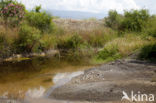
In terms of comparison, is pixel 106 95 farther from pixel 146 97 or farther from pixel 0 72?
pixel 0 72

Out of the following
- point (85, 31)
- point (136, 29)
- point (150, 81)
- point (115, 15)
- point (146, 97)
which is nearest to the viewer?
point (146, 97)

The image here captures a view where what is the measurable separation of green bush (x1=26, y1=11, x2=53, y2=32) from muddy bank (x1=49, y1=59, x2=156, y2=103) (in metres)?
7.10

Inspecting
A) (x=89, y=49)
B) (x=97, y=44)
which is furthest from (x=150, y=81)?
(x=97, y=44)

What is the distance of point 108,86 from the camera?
4.31 metres

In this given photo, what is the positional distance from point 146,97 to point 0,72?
5266 mm

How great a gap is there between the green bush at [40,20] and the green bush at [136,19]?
5.58m

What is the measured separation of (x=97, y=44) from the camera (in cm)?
1097

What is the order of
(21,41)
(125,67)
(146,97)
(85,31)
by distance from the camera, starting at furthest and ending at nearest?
(85,31) < (21,41) < (125,67) < (146,97)

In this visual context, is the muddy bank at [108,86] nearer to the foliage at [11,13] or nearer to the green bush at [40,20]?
the foliage at [11,13]

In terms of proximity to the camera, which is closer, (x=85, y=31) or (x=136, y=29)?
(x=85, y=31)

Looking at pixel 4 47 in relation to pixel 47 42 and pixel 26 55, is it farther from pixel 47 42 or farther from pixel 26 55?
pixel 47 42

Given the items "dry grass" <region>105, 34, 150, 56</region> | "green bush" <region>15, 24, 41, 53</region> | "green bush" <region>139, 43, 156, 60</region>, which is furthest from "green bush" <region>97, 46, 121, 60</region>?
"green bush" <region>15, 24, 41, 53</region>

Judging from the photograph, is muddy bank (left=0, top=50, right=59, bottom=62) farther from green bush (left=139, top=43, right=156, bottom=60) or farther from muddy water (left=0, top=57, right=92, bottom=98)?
green bush (left=139, top=43, right=156, bottom=60)

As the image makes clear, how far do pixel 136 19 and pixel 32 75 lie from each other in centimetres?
989
